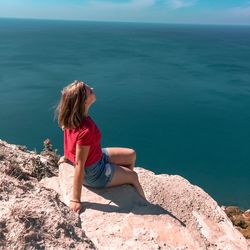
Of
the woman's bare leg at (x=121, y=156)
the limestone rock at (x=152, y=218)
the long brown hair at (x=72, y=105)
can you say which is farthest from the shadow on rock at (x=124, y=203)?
the long brown hair at (x=72, y=105)

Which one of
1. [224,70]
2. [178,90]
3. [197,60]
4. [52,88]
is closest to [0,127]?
[52,88]

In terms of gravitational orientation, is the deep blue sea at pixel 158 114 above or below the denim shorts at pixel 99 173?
below

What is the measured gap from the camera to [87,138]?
16.1 feet

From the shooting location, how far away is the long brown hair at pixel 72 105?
4.87 m

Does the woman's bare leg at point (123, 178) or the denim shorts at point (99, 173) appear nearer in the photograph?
the denim shorts at point (99, 173)

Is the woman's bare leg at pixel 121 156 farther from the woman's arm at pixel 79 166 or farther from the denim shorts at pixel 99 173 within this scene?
Result: the woman's arm at pixel 79 166

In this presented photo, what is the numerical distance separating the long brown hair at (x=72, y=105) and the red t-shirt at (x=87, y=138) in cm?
8

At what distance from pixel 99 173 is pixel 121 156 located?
57 cm

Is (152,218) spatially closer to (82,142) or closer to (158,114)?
(82,142)

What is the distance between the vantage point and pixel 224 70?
74.3 metres

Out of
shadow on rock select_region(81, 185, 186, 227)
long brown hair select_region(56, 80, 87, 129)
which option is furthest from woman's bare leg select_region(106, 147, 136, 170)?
long brown hair select_region(56, 80, 87, 129)

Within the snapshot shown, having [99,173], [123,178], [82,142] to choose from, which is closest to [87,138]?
[82,142]

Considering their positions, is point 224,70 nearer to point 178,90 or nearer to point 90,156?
Result: point 178,90

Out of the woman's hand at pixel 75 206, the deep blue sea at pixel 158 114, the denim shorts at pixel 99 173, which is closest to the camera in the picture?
the woman's hand at pixel 75 206
